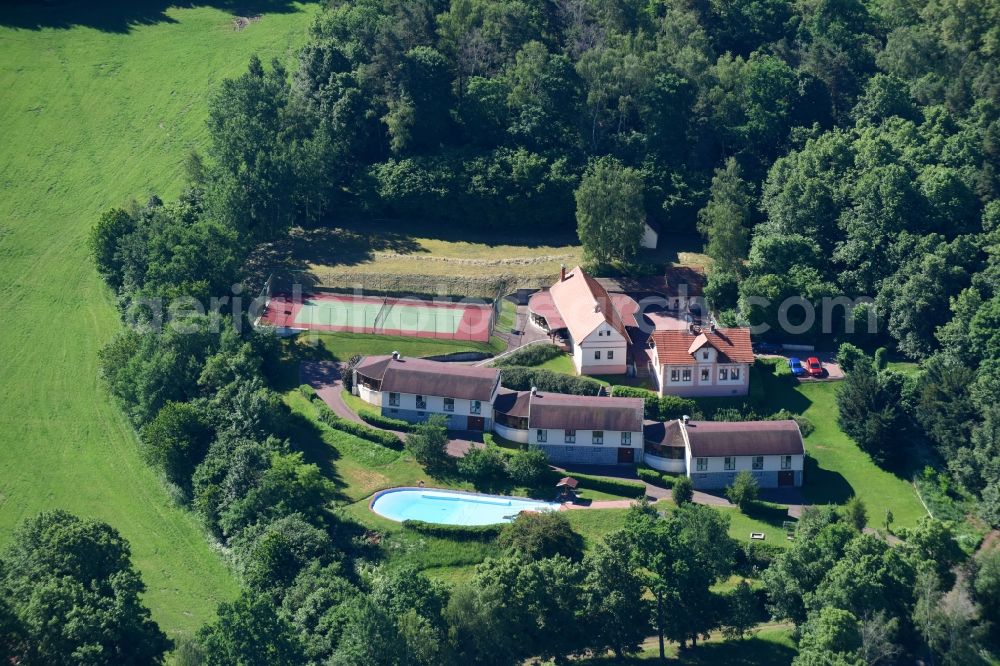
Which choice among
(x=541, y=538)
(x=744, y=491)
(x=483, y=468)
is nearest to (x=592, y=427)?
(x=483, y=468)

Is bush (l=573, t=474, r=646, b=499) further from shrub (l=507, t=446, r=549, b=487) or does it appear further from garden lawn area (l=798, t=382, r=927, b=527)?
garden lawn area (l=798, t=382, r=927, b=527)

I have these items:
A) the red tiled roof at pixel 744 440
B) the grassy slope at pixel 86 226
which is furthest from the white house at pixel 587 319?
Result: the grassy slope at pixel 86 226

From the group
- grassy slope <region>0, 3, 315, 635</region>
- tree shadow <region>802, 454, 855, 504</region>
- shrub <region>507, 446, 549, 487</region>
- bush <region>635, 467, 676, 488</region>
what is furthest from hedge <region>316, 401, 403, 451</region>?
tree shadow <region>802, 454, 855, 504</region>

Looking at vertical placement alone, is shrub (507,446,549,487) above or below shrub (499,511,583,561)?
above

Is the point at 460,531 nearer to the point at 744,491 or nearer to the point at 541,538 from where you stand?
the point at 541,538

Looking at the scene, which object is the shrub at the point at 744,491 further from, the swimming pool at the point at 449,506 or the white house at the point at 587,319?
the white house at the point at 587,319

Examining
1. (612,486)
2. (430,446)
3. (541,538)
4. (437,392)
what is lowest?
(541,538)
